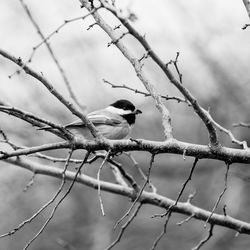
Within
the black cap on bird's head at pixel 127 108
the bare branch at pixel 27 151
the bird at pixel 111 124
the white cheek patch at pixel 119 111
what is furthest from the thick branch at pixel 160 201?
the white cheek patch at pixel 119 111

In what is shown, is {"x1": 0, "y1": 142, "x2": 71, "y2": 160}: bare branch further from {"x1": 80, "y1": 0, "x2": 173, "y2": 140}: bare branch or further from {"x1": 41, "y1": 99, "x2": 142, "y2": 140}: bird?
{"x1": 41, "y1": 99, "x2": 142, "y2": 140}: bird

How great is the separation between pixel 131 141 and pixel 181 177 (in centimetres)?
564

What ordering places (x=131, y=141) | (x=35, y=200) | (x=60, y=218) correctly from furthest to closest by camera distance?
(x=35, y=200) < (x=60, y=218) < (x=131, y=141)

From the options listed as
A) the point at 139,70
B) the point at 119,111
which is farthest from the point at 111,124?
the point at 139,70

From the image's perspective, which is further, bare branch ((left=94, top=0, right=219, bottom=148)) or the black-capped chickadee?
the black-capped chickadee

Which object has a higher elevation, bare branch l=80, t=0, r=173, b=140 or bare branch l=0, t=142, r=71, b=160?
bare branch l=80, t=0, r=173, b=140

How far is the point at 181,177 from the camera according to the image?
28.1 ft

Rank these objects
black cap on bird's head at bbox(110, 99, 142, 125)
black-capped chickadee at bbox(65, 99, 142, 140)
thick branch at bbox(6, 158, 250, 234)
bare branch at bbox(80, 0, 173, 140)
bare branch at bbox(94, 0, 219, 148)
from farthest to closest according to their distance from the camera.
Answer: black cap on bird's head at bbox(110, 99, 142, 125), black-capped chickadee at bbox(65, 99, 142, 140), thick branch at bbox(6, 158, 250, 234), bare branch at bbox(80, 0, 173, 140), bare branch at bbox(94, 0, 219, 148)

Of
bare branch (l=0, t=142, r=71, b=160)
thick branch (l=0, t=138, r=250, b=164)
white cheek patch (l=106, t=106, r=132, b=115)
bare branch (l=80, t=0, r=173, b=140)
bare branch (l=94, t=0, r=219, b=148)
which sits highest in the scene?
white cheek patch (l=106, t=106, r=132, b=115)

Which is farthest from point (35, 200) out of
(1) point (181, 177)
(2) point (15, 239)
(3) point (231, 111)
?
(3) point (231, 111)

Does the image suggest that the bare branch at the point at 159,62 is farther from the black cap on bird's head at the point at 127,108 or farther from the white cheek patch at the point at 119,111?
the white cheek patch at the point at 119,111

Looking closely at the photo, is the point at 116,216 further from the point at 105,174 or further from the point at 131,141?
the point at 131,141

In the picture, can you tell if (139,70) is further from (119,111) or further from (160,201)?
(119,111)

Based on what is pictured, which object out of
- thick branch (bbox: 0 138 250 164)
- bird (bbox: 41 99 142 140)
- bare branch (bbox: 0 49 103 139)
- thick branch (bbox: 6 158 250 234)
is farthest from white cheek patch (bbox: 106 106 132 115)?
bare branch (bbox: 0 49 103 139)
